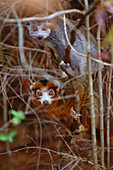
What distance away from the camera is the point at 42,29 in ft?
11.8

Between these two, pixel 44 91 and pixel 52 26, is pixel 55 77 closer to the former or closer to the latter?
pixel 44 91

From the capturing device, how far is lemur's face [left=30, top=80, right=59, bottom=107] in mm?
2758

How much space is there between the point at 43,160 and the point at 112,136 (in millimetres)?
1587

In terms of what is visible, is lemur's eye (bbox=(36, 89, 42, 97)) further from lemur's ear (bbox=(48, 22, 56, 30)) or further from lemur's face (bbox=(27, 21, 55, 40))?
lemur's ear (bbox=(48, 22, 56, 30))

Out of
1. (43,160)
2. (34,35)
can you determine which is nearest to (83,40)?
(34,35)

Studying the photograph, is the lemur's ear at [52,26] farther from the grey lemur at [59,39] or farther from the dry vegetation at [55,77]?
the dry vegetation at [55,77]

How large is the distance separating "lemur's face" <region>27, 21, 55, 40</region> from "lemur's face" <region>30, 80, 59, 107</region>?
1.15 meters

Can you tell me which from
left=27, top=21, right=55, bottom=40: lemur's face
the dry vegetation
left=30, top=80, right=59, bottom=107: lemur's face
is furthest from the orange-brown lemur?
left=27, top=21, right=55, bottom=40: lemur's face

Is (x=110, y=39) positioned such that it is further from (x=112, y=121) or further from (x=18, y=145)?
(x=18, y=145)

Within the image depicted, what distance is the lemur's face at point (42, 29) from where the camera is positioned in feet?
11.7

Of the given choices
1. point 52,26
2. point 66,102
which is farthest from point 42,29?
point 66,102

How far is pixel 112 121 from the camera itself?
3309mm

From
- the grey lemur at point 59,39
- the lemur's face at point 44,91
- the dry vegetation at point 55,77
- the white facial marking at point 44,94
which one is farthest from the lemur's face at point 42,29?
the white facial marking at point 44,94

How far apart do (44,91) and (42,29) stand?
1416mm
